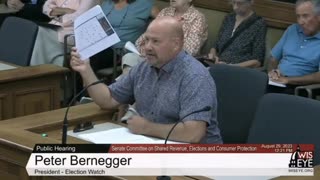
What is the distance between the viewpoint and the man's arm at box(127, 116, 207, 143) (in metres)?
3.26

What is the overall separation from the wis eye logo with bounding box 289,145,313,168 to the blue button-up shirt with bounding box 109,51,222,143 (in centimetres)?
50

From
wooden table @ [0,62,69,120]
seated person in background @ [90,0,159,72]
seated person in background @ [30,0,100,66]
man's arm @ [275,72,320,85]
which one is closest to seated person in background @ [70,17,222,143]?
wooden table @ [0,62,69,120]

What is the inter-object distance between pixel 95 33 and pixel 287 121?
945 millimetres

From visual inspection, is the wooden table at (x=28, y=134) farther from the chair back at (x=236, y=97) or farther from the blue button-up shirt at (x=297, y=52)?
the blue button-up shirt at (x=297, y=52)

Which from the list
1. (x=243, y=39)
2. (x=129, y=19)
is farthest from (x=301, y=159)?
(x=129, y=19)

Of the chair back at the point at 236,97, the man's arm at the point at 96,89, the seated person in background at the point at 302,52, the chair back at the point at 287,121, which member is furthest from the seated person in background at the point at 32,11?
the chair back at the point at 287,121

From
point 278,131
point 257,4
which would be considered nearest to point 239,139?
point 278,131

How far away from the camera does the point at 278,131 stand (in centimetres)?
337

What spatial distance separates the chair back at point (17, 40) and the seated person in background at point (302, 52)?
1.73 m

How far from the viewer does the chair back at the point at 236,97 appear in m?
3.95

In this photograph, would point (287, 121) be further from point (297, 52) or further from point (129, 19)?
point (129, 19)

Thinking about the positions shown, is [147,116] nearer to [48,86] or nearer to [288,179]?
[288,179]

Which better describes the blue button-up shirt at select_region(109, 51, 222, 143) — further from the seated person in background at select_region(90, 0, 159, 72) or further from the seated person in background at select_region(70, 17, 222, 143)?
the seated person in background at select_region(90, 0, 159, 72)

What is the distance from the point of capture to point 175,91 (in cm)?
345
